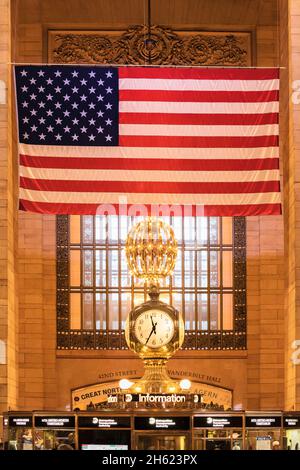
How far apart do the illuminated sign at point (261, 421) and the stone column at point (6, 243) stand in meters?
4.65

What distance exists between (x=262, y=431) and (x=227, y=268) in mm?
8868

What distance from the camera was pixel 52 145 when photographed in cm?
1998

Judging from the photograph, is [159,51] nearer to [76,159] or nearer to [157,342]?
[76,159]

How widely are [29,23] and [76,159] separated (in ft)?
21.6

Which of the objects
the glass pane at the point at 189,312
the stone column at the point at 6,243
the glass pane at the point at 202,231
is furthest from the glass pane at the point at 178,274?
the stone column at the point at 6,243

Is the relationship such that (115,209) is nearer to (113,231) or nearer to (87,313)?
(113,231)

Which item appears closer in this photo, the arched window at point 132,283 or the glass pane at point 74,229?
the arched window at point 132,283

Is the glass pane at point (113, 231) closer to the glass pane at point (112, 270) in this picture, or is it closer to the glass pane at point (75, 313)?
the glass pane at point (112, 270)

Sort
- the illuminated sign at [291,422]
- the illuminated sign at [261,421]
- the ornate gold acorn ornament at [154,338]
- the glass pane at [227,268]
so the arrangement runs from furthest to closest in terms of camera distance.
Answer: the glass pane at [227,268] < the ornate gold acorn ornament at [154,338] < the illuminated sign at [291,422] < the illuminated sign at [261,421]

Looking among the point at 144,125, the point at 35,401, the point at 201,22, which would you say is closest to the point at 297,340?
the point at 144,125

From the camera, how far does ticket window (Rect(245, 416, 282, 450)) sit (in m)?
16.5

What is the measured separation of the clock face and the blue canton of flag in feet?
9.69

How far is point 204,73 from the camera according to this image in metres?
20.3

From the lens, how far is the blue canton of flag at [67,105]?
20.0 m
